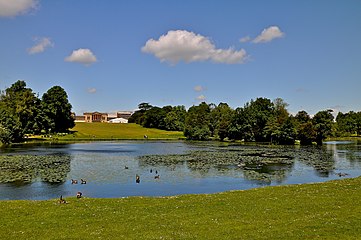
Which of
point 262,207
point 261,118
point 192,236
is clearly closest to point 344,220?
point 262,207

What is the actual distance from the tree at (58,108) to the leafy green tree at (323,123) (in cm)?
10391

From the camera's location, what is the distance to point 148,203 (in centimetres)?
2588

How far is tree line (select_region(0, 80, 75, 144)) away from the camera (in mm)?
122062

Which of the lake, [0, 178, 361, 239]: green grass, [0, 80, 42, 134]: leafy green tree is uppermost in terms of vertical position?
[0, 80, 42, 134]: leafy green tree

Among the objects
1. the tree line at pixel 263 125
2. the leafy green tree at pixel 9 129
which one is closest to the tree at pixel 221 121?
the tree line at pixel 263 125

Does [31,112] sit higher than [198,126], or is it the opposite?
[31,112]

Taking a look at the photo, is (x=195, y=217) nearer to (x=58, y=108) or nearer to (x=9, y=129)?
(x=9, y=129)

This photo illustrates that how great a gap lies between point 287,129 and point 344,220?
11450 centimetres

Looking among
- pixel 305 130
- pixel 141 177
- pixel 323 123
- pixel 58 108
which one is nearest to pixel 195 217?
pixel 141 177

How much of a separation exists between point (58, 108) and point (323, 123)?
111 meters

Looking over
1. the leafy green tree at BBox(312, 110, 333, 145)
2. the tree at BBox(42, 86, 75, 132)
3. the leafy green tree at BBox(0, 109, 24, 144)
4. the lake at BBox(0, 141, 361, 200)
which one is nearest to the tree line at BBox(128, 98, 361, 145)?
the leafy green tree at BBox(312, 110, 333, 145)

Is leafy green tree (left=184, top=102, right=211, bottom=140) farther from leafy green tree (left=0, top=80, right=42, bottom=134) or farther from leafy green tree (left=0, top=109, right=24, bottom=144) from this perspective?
leafy green tree (left=0, top=109, right=24, bottom=144)

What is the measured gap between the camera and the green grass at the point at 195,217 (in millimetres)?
17656

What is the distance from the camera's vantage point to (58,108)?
163500 mm
